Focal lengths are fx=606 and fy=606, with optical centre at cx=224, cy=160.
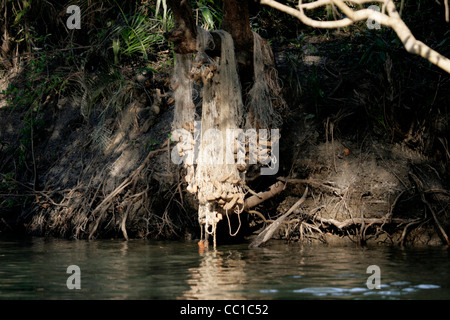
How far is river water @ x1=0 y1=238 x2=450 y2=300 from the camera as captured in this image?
4496 mm

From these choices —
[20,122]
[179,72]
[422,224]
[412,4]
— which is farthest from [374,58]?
[20,122]

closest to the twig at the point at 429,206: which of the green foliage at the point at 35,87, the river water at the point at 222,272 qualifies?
the river water at the point at 222,272

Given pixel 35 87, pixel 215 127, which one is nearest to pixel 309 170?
pixel 215 127

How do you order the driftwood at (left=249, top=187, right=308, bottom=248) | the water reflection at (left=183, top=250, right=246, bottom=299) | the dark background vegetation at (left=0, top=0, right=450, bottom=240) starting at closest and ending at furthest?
the water reflection at (left=183, top=250, right=246, bottom=299) → the driftwood at (left=249, top=187, right=308, bottom=248) → the dark background vegetation at (left=0, top=0, right=450, bottom=240)

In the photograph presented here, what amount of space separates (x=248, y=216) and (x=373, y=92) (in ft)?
7.74

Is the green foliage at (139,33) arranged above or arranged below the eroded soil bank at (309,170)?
above

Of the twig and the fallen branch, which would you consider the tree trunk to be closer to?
the fallen branch

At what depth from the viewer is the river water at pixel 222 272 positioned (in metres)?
4.50

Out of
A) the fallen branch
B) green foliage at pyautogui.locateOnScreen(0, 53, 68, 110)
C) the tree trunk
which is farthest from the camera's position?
green foliage at pyautogui.locateOnScreen(0, 53, 68, 110)

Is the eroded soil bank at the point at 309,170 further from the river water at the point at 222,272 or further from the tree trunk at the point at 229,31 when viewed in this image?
the tree trunk at the point at 229,31

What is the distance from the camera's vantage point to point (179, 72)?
6.96 meters

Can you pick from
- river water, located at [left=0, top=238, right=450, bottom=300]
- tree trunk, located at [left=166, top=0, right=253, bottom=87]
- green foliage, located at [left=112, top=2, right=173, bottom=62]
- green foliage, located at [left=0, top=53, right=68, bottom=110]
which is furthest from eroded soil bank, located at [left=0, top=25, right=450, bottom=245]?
green foliage, located at [left=0, top=53, right=68, bottom=110]

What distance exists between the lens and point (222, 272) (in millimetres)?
5441

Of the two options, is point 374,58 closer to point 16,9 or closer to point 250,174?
point 250,174
